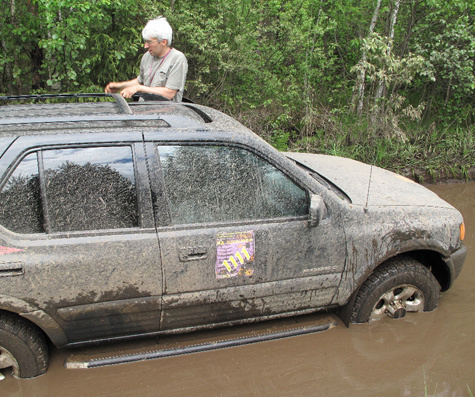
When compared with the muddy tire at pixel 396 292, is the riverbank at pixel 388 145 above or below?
above

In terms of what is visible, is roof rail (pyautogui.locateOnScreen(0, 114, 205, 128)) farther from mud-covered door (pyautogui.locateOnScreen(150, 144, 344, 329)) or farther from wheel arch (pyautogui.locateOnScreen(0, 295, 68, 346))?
wheel arch (pyautogui.locateOnScreen(0, 295, 68, 346))

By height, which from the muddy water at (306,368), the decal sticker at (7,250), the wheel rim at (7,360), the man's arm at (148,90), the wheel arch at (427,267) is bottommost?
the muddy water at (306,368)

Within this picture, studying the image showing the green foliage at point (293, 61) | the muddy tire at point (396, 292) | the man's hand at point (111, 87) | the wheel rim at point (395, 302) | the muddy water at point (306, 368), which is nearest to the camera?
the muddy water at point (306, 368)

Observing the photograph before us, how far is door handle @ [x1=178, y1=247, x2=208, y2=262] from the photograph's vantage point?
2.78 metres

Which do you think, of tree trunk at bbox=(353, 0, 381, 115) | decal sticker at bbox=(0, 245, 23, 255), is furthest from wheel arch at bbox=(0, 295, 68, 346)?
tree trunk at bbox=(353, 0, 381, 115)

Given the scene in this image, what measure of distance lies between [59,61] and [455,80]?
259 inches

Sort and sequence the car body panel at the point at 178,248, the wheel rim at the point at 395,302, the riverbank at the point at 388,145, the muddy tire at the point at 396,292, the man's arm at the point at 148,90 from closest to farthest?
the car body panel at the point at 178,248
the muddy tire at the point at 396,292
the wheel rim at the point at 395,302
the man's arm at the point at 148,90
the riverbank at the point at 388,145

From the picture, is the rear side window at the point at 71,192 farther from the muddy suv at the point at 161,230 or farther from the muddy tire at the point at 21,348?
the muddy tire at the point at 21,348

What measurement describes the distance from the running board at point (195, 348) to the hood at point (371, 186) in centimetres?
103

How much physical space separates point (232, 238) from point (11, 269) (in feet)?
4.22

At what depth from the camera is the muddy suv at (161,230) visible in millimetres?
2590

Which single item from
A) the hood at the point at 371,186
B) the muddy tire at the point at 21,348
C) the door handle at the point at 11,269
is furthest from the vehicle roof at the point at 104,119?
the muddy tire at the point at 21,348

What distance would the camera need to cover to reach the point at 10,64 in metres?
6.57

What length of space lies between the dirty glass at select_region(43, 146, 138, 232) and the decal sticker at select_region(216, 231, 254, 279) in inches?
22.2
